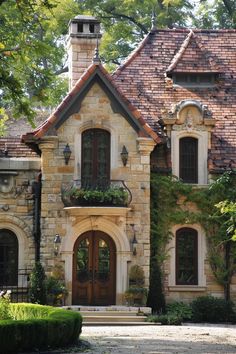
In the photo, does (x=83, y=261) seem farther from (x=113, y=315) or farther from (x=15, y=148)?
(x=15, y=148)

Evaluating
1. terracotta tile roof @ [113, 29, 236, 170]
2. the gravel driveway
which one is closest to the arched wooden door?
the gravel driveway

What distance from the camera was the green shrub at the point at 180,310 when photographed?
26.4 meters

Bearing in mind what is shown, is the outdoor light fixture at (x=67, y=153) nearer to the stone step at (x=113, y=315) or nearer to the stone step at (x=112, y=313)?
the stone step at (x=113, y=315)

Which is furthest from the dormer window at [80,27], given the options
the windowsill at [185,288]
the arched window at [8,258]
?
the windowsill at [185,288]

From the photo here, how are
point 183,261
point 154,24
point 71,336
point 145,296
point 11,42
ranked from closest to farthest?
point 71,336
point 11,42
point 145,296
point 183,261
point 154,24

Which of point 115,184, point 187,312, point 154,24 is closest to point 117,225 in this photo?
point 115,184

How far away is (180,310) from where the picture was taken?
26.7 m

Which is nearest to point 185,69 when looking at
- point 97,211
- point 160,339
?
point 97,211

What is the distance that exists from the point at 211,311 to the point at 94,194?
514 centimetres

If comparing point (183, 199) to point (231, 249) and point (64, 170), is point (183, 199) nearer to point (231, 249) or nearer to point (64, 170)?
point (231, 249)

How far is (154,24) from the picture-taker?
41.2 metres

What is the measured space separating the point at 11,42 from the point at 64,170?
6775mm

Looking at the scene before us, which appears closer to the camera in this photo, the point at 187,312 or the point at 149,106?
the point at 187,312

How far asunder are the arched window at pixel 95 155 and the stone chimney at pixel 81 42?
10.6ft
